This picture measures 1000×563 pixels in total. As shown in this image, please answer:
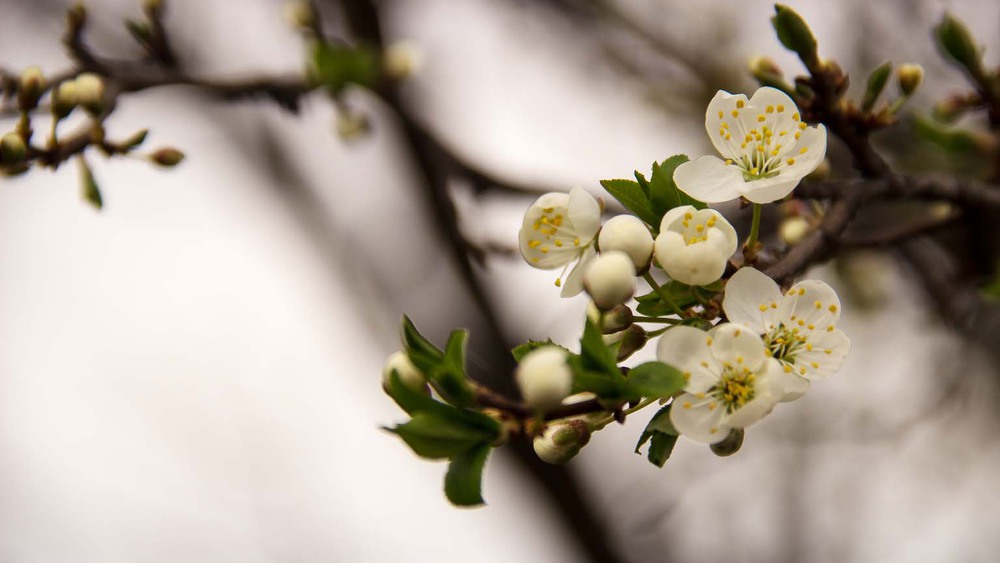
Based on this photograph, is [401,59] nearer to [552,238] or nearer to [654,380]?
[552,238]

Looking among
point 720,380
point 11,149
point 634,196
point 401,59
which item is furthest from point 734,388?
point 401,59

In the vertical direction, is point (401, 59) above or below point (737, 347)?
below

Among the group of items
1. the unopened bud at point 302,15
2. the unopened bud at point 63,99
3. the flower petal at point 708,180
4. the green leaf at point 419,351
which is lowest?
the unopened bud at point 302,15

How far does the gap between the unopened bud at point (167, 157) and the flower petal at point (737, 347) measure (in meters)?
0.96

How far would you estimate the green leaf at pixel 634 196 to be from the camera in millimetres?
723

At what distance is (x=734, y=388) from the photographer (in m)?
0.60

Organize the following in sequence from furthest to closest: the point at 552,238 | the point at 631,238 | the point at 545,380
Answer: the point at 552,238
the point at 631,238
the point at 545,380

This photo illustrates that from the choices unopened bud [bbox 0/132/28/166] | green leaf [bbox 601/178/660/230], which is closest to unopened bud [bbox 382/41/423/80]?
unopened bud [bbox 0/132/28/166]

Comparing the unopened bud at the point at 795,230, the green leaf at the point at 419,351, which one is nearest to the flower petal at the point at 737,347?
the green leaf at the point at 419,351

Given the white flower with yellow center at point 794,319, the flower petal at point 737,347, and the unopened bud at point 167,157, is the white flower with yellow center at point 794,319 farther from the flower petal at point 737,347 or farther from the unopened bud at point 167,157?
the unopened bud at point 167,157

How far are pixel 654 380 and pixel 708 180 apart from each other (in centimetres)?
22

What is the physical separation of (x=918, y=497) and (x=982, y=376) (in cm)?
74

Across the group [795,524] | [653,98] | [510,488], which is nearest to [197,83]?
[653,98]

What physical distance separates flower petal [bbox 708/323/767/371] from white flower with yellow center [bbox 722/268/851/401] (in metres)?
0.03
